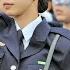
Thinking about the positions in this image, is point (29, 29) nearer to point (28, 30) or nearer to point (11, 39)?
point (28, 30)

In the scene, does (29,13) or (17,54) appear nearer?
(17,54)

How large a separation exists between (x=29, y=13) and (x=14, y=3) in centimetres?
13

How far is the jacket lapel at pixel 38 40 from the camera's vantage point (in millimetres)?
2160

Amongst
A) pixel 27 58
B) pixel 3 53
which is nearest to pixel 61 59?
pixel 27 58

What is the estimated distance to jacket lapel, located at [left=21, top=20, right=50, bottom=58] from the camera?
2.16m

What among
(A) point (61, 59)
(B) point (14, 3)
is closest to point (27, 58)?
(A) point (61, 59)

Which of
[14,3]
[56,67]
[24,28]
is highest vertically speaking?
[14,3]

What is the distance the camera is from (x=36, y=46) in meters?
2.20

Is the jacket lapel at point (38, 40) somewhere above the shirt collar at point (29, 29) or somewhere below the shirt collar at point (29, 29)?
below

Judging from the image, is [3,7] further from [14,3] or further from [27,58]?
[27,58]

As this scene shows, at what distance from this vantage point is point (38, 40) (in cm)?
221

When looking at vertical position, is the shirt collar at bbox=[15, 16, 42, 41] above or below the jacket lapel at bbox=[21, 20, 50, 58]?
above

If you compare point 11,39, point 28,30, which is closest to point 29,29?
point 28,30

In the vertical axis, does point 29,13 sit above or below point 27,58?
above
